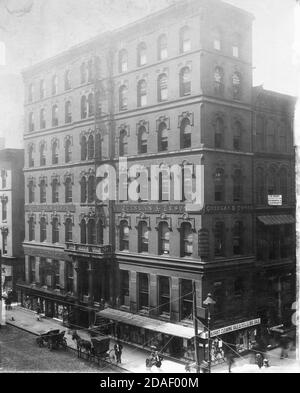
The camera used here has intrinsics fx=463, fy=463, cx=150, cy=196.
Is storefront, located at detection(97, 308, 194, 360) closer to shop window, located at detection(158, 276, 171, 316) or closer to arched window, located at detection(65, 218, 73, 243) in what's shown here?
shop window, located at detection(158, 276, 171, 316)

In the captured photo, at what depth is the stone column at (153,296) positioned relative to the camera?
33.8 metres

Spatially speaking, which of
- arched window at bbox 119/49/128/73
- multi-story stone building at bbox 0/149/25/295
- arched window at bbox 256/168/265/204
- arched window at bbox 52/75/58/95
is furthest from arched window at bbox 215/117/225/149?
multi-story stone building at bbox 0/149/25/295

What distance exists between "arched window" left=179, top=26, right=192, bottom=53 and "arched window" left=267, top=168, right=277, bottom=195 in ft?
35.8

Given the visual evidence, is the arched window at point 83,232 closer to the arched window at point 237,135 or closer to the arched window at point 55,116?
the arched window at point 55,116

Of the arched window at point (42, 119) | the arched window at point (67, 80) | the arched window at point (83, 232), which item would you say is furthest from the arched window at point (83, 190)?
the arched window at point (42, 119)

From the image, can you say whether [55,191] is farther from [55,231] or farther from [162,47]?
[162,47]

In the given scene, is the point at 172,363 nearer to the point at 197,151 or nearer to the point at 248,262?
the point at 248,262

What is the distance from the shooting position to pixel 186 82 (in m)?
31.7

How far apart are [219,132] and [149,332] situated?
→ 49.5 feet

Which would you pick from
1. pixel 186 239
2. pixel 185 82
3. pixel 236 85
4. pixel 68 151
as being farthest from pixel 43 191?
pixel 236 85

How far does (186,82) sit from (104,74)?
28.6 ft

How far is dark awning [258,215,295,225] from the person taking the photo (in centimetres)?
3390

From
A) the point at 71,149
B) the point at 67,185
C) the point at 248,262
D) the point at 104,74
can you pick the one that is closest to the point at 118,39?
the point at 104,74

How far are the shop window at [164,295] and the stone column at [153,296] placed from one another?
1.00ft
